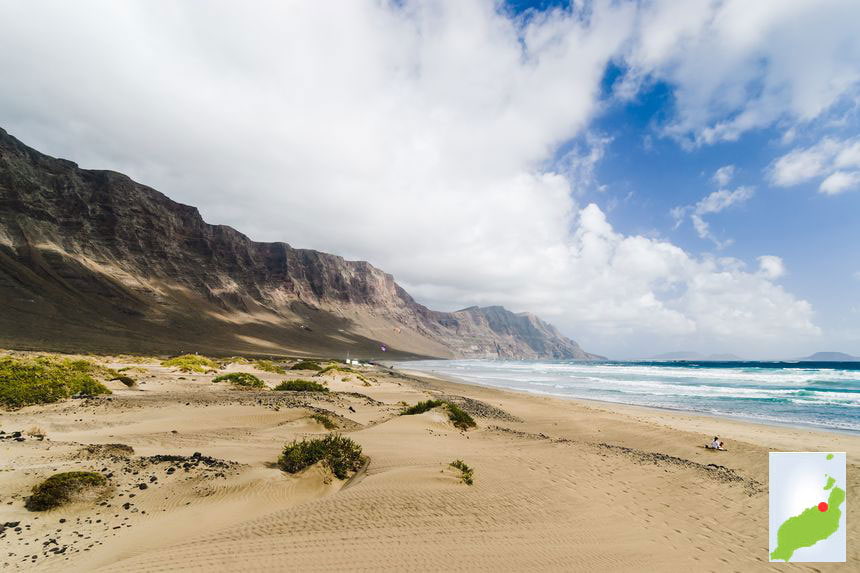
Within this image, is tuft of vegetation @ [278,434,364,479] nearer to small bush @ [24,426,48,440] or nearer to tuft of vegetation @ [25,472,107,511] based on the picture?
tuft of vegetation @ [25,472,107,511]

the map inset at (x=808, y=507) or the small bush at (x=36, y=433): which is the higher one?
the map inset at (x=808, y=507)

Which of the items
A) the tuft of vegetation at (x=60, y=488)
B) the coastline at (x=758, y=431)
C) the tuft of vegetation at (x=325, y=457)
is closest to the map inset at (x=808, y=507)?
the tuft of vegetation at (x=325, y=457)

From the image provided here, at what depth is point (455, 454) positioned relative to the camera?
10070 mm

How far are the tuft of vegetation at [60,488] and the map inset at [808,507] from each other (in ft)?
28.7

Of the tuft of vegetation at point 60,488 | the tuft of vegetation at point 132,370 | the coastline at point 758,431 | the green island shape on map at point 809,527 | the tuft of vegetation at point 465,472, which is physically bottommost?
the tuft of vegetation at point 132,370

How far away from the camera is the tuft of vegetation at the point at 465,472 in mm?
7618

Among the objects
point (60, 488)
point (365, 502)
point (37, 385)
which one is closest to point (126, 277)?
point (37, 385)

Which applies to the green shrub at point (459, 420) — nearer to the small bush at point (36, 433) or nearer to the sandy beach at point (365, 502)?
the sandy beach at point (365, 502)

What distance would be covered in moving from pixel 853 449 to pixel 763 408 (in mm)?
16412

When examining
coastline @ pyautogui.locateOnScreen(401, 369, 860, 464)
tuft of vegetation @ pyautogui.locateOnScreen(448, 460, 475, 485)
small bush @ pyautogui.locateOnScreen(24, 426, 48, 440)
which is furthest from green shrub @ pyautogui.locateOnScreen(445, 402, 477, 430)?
small bush @ pyautogui.locateOnScreen(24, 426, 48, 440)

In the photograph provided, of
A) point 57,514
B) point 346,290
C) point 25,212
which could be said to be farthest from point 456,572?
point 346,290

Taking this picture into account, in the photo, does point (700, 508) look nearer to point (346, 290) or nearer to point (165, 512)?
point (165, 512)

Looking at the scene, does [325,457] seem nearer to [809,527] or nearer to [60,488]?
[60,488]

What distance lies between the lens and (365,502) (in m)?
6.06
